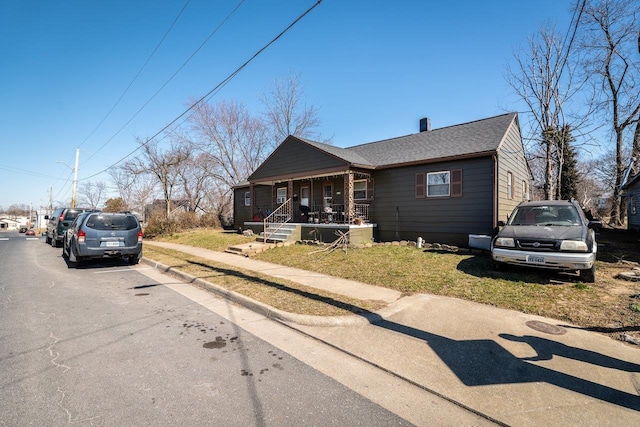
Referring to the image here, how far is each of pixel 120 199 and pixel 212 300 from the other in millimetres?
57627

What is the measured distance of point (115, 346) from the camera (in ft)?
12.5

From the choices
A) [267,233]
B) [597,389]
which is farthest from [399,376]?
[267,233]

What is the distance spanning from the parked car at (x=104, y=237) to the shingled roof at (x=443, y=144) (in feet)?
28.9

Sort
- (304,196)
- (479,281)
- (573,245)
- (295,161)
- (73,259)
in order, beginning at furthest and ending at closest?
(304,196) → (295,161) → (73,259) → (479,281) → (573,245)

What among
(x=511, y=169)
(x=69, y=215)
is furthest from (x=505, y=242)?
(x=69, y=215)

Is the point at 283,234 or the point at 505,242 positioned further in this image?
the point at 283,234

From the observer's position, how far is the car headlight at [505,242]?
6.65m

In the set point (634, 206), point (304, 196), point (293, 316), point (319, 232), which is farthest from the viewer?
point (304, 196)

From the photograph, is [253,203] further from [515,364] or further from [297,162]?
[515,364]

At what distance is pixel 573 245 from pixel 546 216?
1628 mm

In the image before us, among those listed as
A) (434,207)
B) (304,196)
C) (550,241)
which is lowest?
(550,241)

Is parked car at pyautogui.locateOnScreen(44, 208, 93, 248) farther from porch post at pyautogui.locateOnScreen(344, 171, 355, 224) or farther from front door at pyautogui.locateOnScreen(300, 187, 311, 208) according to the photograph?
porch post at pyautogui.locateOnScreen(344, 171, 355, 224)

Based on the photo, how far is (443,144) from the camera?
42.7ft

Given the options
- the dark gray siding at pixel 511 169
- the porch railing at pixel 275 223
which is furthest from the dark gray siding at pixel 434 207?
the porch railing at pixel 275 223
